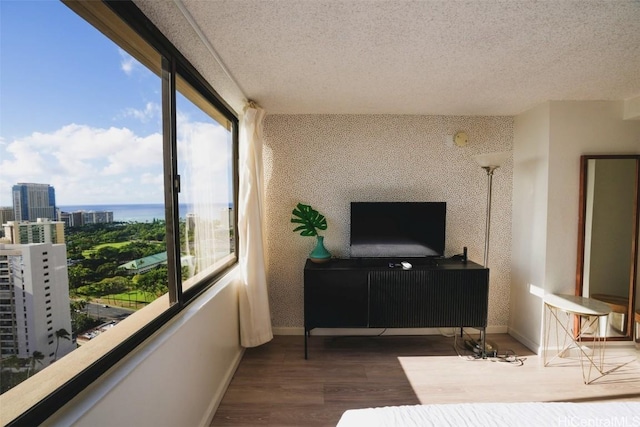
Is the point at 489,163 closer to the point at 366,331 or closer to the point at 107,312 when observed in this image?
the point at 366,331

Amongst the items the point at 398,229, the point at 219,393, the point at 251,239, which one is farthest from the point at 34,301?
the point at 398,229

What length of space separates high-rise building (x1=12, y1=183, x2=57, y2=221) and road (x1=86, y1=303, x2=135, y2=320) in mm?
368

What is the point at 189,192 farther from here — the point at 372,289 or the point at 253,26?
the point at 372,289

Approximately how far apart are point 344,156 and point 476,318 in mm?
1972

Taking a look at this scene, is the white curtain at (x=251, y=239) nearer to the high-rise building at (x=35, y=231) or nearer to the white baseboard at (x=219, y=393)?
the white baseboard at (x=219, y=393)

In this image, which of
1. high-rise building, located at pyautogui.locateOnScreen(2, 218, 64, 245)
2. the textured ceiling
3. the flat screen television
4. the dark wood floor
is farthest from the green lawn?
the flat screen television

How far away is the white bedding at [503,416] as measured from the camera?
99 cm

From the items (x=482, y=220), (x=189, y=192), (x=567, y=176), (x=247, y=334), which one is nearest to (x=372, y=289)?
(x=247, y=334)

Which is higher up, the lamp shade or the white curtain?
the lamp shade

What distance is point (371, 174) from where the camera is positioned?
2895 millimetres

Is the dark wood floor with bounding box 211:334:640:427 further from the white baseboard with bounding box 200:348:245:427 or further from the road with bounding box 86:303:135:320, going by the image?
the road with bounding box 86:303:135:320

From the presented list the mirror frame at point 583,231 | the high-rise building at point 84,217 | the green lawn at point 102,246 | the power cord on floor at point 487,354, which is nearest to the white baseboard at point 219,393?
the green lawn at point 102,246

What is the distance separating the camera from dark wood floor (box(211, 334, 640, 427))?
1.93 m

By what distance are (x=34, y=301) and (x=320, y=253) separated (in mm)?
2044
